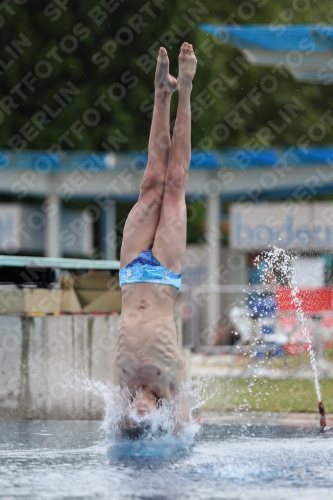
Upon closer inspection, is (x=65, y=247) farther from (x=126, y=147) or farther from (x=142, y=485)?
(x=142, y=485)

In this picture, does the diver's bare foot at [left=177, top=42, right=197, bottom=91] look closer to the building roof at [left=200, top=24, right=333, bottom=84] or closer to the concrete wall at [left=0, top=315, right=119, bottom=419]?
the concrete wall at [left=0, top=315, right=119, bottom=419]

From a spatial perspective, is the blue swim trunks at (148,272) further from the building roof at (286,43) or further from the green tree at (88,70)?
the green tree at (88,70)

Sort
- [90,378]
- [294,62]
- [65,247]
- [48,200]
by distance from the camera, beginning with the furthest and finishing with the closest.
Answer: [65,247] < [48,200] < [294,62] < [90,378]

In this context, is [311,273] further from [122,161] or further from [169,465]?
[169,465]

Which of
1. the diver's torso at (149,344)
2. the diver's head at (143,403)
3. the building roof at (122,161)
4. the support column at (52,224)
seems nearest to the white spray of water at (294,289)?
the diver's torso at (149,344)

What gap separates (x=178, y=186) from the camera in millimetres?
7016

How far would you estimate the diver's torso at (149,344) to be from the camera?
648cm

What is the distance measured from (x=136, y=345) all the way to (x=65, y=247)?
1989 centimetres

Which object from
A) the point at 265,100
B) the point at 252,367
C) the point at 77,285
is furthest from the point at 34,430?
the point at 265,100

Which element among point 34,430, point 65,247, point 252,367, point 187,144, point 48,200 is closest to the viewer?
point 187,144

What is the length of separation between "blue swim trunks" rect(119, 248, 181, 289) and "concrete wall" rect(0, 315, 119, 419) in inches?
88.0

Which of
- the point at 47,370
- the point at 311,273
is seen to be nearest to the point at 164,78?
the point at 47,370

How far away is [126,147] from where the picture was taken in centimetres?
2680

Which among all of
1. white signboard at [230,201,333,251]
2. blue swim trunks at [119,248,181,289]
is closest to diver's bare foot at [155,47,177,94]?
blue swim trunks at [119,248,181,289]
